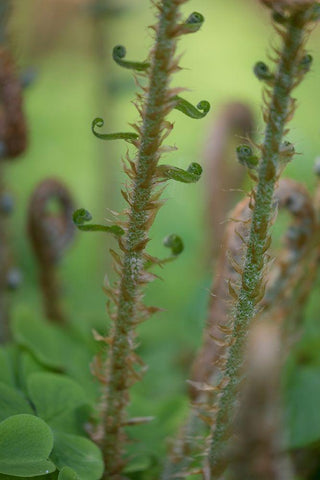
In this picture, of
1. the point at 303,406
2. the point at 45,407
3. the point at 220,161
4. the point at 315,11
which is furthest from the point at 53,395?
the point at 220,161

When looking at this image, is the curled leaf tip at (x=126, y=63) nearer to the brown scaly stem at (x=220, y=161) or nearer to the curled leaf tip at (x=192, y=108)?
the curled leaf tip at (x=192, y=108)

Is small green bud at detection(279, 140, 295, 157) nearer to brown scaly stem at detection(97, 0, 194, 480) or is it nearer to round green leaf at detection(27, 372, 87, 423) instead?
brown scaly stem at detection(97, 0, 194, 480)

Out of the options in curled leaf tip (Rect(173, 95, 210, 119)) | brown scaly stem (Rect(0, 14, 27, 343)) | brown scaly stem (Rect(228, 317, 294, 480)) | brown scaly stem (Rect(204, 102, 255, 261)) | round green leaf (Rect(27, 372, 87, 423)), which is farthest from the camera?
brown scaly stem (Rect(204, 102, 255, 261))

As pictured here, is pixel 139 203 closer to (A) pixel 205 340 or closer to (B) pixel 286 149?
(B) pixel 286 149

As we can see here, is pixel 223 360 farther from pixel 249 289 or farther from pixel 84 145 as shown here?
pixel 84 145

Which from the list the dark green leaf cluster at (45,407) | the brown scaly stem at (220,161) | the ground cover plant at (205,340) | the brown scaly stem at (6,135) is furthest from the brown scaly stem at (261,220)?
the brown scaly stem at (220,161)

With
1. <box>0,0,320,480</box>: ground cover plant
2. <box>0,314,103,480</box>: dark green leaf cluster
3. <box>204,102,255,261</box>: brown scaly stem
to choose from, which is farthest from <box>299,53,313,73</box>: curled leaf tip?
<box>204,102,255,261</box>: brown scaly stem

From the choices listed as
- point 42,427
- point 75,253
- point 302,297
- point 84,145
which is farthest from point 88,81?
point 42,427
